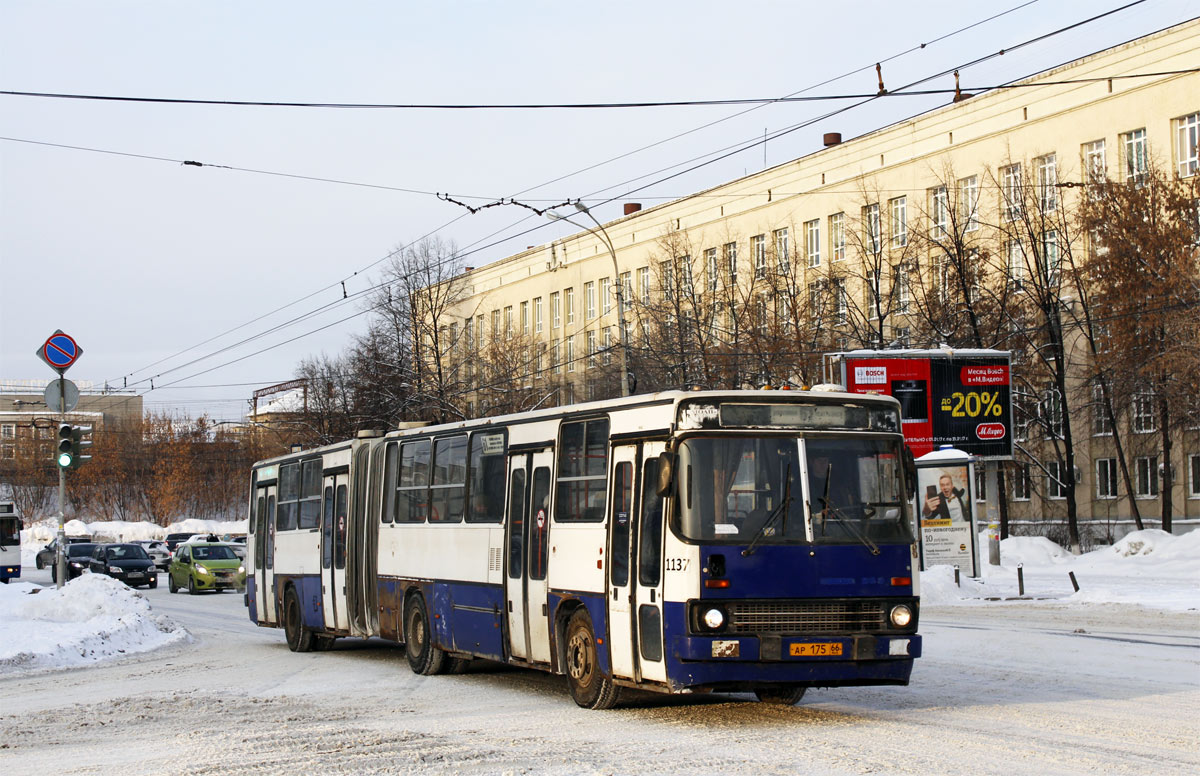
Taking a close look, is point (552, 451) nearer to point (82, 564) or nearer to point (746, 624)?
point (746, 624)

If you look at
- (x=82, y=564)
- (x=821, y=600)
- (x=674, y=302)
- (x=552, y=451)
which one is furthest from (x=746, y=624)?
(x=674, y=302)

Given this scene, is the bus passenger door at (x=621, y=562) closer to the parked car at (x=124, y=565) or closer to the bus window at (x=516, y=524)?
the bus window at (x=516, y=524)

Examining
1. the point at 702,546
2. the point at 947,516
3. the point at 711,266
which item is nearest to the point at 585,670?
the point at 702,546

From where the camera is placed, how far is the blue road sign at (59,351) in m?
23.3

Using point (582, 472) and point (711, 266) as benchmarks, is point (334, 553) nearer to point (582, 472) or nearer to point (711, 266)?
point (582, 472)

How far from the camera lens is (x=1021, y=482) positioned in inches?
2309

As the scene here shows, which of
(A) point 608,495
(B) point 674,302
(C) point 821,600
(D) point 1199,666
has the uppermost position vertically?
(B) point 674,302

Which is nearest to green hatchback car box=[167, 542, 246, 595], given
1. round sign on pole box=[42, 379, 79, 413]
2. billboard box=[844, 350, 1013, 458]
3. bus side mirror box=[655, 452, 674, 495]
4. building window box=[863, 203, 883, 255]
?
billboard box=[844, 350, 1013, 458]

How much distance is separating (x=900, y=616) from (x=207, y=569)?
110 ft

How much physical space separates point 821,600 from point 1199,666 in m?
6.29

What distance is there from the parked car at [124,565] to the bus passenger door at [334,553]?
27440 millimetres

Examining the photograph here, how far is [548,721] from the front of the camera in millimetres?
11734

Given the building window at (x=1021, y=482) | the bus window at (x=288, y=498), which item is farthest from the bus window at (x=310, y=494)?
the building window at (x=1021, y=482)

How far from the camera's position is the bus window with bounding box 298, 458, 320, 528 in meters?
20.6
